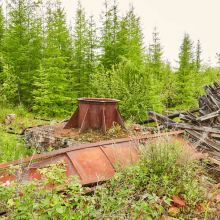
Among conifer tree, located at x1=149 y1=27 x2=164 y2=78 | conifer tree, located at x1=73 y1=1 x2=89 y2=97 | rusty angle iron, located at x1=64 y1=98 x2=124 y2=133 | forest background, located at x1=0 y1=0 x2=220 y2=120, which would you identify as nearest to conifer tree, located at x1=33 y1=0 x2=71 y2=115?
forest background, located at x1=0 y1=0 x2=220 y2=120

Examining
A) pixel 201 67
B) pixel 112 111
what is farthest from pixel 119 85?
pixel 201 67

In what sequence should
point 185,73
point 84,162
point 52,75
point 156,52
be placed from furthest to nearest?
point 156,52, point 185,73, point 52,75, point 84,162

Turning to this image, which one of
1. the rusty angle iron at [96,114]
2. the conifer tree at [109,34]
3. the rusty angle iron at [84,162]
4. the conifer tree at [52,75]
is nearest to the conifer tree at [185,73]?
the conifer tree at [109,34]

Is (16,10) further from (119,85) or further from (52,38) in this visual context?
(119,85)

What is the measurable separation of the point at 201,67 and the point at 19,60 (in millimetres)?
22818

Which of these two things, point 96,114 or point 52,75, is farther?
point 52,75

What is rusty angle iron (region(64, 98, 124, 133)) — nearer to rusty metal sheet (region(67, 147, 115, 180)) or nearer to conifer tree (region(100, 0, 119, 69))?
rusty metal sheet (region(67, 147, 115, 180))

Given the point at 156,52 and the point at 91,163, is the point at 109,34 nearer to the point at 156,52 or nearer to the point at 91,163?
the point at 156,52

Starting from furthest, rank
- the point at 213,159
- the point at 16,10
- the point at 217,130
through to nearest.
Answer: the point at 16,10 → the point at 217,130 → the point at 213,159

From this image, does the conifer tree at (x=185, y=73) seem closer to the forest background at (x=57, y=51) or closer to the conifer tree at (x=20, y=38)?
the forest background at (x=57, y=51)

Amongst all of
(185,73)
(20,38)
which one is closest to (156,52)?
(185,73)

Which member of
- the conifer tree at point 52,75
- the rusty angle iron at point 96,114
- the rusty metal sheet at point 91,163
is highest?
the conifer tree at point 52,75

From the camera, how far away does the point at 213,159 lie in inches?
158

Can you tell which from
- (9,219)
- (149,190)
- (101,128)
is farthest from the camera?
(101,128)
